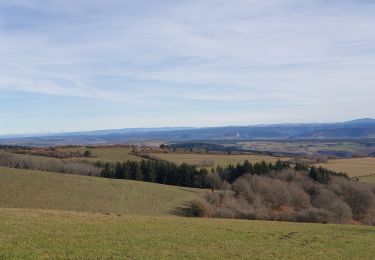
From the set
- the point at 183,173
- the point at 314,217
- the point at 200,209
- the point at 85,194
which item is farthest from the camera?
the point at 183,173

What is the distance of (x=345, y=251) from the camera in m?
25.7

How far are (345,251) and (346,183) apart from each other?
79004mm

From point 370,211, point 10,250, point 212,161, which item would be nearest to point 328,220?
point 370,211

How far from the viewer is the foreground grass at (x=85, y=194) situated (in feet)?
211

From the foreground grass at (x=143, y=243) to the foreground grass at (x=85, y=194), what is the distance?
3297 centimetres

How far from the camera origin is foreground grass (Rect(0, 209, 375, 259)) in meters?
18.3

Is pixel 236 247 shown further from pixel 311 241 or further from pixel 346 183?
pixel 346 183

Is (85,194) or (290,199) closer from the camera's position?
(85,194)

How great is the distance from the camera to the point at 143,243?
22.3 metres

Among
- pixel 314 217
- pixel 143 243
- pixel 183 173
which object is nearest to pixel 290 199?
pixel 314 217

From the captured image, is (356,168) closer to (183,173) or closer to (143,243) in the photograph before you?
(183,173)

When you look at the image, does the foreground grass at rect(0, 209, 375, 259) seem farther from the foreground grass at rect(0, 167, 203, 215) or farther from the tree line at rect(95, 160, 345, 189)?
the tree line at rect(95, 160, 345, 189)

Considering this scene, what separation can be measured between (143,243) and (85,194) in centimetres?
5388

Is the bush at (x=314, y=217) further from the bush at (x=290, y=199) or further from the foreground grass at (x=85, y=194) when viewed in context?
the foreground grass at (x=85, y=194)
